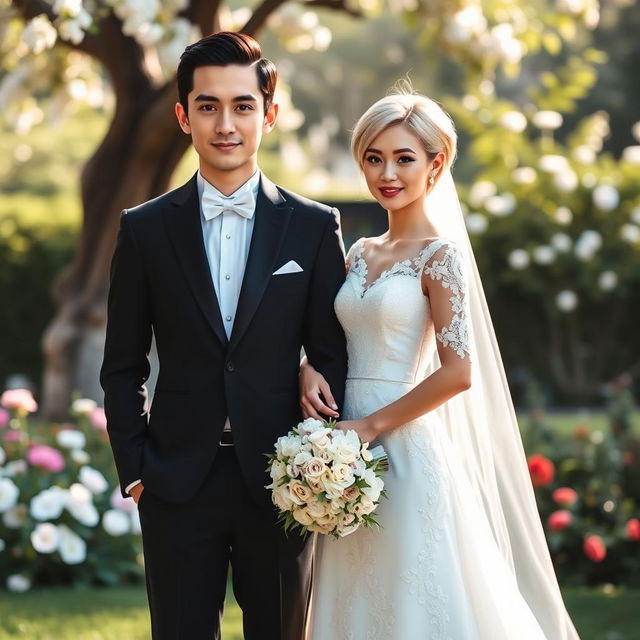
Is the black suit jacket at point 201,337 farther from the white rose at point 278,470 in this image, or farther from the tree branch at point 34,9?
the tree branch at point 34,9

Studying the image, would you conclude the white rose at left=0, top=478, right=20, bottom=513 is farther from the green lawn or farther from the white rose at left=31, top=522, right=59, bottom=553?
the green lawn

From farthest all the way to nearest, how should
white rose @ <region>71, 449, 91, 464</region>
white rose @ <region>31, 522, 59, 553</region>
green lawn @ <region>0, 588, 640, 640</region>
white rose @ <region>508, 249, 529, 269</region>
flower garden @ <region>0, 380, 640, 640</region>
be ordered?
white rose @ <region>508, 249, 529, 269</region>
white rose @ <region>71, 449, 91, 464</region>
white rose @ <region>31, 522, 59, 553</region>
flower garden @ <region>0, 380, 640, 640</region>
green lawn @ <region>0, 588, 640, 640</region>

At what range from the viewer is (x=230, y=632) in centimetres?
554

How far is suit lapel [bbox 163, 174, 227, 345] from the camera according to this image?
11.4 feet

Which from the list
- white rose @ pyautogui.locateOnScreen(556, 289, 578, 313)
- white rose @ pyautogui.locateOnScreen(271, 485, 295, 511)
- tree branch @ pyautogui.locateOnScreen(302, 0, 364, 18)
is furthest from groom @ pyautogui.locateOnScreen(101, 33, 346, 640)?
white rose @ pyautogui.locateOnScreen(556, 289, 578, 313)

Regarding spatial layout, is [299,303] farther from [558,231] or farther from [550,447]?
[558,231]

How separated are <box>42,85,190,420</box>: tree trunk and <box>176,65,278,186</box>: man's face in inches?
153

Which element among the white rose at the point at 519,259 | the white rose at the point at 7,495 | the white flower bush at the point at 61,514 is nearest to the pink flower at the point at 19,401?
the white flower bush at the point at 61,514

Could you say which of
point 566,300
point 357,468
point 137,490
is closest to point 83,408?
point 137,490

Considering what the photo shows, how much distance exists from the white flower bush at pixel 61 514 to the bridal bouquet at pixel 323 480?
273cm

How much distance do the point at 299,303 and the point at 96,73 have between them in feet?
19.5

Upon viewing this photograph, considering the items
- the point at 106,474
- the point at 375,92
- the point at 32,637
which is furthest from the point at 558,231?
the point at 375,92

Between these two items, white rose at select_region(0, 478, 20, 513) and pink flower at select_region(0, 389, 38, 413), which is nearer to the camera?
white rose at select_region(0, 478, 20, 513)

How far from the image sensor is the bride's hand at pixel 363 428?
359 cm
